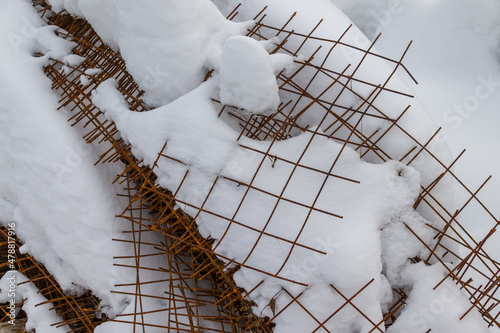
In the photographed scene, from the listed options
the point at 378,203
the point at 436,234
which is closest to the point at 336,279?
the point at 378,203

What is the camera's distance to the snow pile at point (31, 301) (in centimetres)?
202

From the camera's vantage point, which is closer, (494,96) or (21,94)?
(21,94)

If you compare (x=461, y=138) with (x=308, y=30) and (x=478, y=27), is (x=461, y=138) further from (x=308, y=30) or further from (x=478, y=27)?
(x=308, y=30)

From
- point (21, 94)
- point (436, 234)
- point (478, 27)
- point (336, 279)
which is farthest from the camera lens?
point (478, 27)

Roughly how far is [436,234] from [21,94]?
76.3 inches

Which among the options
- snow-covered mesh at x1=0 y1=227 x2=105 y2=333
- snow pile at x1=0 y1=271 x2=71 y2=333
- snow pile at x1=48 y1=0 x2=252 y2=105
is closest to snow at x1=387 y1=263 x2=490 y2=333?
snow pile at x1=48 y1=0 x2=252 y2=105

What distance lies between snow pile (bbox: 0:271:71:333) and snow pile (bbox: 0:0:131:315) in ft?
0.70

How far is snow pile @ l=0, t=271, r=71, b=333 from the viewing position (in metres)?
2.02

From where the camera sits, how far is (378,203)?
1.58m

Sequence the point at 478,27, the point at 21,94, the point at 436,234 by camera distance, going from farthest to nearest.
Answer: the point at 478,27 → the point at 21,94 → the point at 436,234

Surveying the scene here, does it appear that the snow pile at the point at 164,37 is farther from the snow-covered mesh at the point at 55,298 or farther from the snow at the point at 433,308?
the snow at the point at 433,308

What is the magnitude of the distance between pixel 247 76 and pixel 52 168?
1.03 m

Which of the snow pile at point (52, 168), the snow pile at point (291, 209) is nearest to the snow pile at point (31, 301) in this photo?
the snow pile at point (52, 168)

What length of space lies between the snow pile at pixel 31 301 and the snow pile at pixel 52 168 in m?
0.21
